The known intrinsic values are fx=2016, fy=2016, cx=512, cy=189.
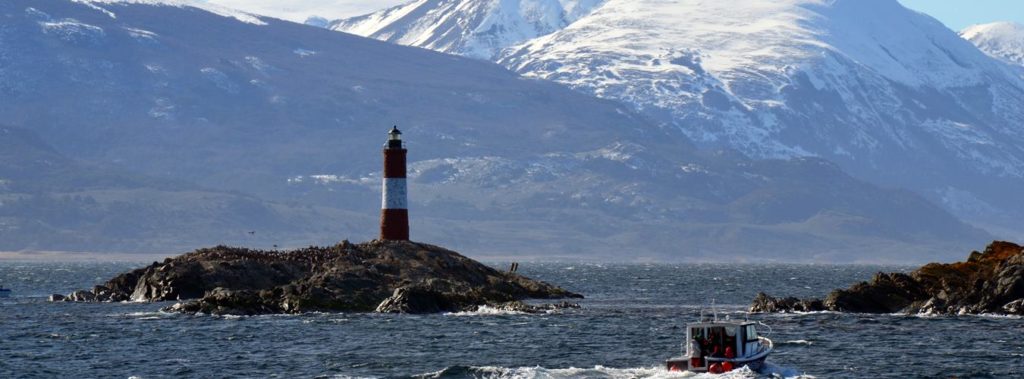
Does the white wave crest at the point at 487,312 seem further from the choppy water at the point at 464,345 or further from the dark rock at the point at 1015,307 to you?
the dark rock at the point at 1015,307

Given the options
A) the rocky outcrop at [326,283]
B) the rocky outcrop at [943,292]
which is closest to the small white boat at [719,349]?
the rocky outcrop at [943,292]

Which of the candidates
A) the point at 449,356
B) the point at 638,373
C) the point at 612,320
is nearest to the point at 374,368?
the point at 449,356

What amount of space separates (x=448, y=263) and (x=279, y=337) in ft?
115

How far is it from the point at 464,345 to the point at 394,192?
1540 inches

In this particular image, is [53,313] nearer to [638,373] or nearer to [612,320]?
[612,320]

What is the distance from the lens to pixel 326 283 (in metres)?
122

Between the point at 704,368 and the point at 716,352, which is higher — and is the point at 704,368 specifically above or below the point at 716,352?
below

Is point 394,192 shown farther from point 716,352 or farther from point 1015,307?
point 716,352

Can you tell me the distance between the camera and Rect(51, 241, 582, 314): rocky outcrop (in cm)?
11900

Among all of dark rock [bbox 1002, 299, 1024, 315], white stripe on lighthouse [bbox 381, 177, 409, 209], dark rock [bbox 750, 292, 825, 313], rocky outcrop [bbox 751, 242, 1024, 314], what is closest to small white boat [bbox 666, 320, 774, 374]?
dark rock [bbox 1002, 299, 1024, 315]

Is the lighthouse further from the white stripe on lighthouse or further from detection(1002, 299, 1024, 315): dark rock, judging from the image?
detection(1002, 299, 1024, 315): dark rock

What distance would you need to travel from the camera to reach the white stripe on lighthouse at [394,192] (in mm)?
135250

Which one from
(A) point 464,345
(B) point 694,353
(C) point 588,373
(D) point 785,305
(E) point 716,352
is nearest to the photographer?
(B) point 694,353

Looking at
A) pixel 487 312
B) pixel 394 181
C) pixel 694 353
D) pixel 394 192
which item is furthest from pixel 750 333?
pixel 394 192
